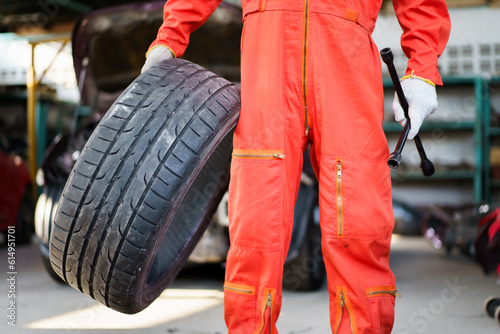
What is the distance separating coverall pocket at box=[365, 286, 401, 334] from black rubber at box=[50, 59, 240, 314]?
0.57m

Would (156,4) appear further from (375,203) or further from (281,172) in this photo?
(375,203)

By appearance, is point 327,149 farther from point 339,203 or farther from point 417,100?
point 417,100

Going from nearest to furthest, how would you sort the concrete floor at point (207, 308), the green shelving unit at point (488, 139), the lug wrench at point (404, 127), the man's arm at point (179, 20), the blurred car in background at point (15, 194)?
the lug wrench at point (404, 127)
the man's arm at point (179, 20)
the concrete floor at point (207, 308)
the blurred car in background at point (15, 194)
the green shelving unit at point (488, 139)

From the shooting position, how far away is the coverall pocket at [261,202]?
133 cm

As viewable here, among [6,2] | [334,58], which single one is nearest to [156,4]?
[334,58]

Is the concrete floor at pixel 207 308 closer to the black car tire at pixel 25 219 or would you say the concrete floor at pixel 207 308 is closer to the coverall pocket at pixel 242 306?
the coverall pocket at pixel 242 306

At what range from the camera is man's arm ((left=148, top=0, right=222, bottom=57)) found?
1.52 metres

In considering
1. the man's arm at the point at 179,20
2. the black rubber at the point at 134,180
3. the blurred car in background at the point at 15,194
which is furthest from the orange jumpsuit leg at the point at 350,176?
the blurred car in background at the point at 15,194

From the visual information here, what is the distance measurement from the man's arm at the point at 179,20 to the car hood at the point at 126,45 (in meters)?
0.75

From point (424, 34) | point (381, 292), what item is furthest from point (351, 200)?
point (424, 34)

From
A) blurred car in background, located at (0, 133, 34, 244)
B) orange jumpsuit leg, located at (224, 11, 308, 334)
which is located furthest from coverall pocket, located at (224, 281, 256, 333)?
blurred car in background, located at (0, 133, 34, 244)

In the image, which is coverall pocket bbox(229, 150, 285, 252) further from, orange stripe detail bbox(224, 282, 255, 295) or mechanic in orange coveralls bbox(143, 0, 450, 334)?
orange stripe detail bbox(224, 282, 255, 295)

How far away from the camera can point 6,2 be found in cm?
658

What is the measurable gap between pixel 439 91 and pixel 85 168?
6506 millimetres
